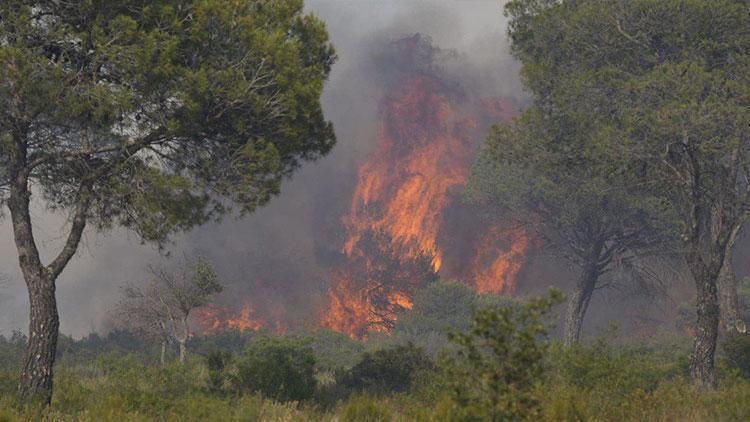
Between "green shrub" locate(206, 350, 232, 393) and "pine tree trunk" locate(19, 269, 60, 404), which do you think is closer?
"pine tree trunk" locate(19, 269, 60, 404)

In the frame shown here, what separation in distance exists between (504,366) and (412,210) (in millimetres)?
59662

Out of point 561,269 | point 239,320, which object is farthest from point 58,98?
point 561,269

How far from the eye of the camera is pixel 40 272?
13.4m

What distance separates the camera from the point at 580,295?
3578 cm

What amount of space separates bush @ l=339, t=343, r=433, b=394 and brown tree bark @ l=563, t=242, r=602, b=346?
17712 mm

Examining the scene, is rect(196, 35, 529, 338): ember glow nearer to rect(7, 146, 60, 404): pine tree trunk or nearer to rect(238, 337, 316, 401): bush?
rect(238, 337, 316, 401): bush

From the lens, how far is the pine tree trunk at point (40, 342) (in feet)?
42.3

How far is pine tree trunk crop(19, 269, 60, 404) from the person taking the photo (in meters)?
12.9

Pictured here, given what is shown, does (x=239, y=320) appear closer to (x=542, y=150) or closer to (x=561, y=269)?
(x=561, y=269)

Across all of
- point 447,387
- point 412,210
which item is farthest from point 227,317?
point 447,387

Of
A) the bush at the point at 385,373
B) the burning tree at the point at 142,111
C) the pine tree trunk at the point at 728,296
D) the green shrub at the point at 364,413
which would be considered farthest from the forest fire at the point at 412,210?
the green shrub at the point at 364,413

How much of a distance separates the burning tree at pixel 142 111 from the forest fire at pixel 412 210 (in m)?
39.2

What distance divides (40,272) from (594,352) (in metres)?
11.7

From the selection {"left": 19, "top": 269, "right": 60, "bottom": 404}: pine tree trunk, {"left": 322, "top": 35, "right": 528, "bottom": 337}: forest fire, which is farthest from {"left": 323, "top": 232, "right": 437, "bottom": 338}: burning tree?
{"left": 19, "top": 269, "right": 60, "bottom": 404}: pine tree trunk
